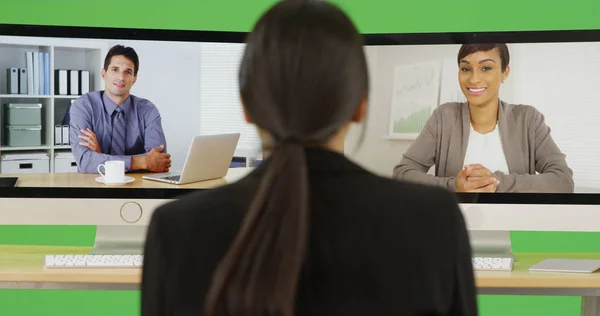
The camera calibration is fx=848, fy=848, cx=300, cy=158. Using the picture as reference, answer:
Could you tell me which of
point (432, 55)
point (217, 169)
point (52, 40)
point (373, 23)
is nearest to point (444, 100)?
point (432, 55)

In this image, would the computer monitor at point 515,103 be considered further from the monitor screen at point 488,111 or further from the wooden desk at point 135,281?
the wooden desk at point 135,281

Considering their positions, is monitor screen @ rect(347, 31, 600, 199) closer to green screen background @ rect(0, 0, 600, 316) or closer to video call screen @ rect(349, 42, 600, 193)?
video call screen @ rect(349, 42, 600, 193)

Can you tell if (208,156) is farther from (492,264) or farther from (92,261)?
(492,264)

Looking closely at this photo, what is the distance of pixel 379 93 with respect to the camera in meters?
2.11

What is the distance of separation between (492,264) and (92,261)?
96 cm

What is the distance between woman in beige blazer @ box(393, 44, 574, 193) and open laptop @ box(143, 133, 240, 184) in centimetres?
43

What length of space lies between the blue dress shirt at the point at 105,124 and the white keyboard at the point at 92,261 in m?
0.23

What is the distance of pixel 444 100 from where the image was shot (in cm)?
214

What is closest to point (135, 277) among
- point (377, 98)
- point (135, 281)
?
point (135, 281)

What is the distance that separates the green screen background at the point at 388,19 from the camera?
3.37m

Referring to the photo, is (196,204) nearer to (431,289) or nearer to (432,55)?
(431,289)

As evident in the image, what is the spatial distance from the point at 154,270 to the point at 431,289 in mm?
269

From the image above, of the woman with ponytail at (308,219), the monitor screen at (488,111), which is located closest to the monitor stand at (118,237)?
the monitor screen at (488,111)

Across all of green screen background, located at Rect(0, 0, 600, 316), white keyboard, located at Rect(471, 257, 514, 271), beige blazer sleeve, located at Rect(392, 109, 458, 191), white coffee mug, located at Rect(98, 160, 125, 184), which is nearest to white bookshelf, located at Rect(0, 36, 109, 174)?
white coffee mug, located at Rect(98, 160, 125, 184)
